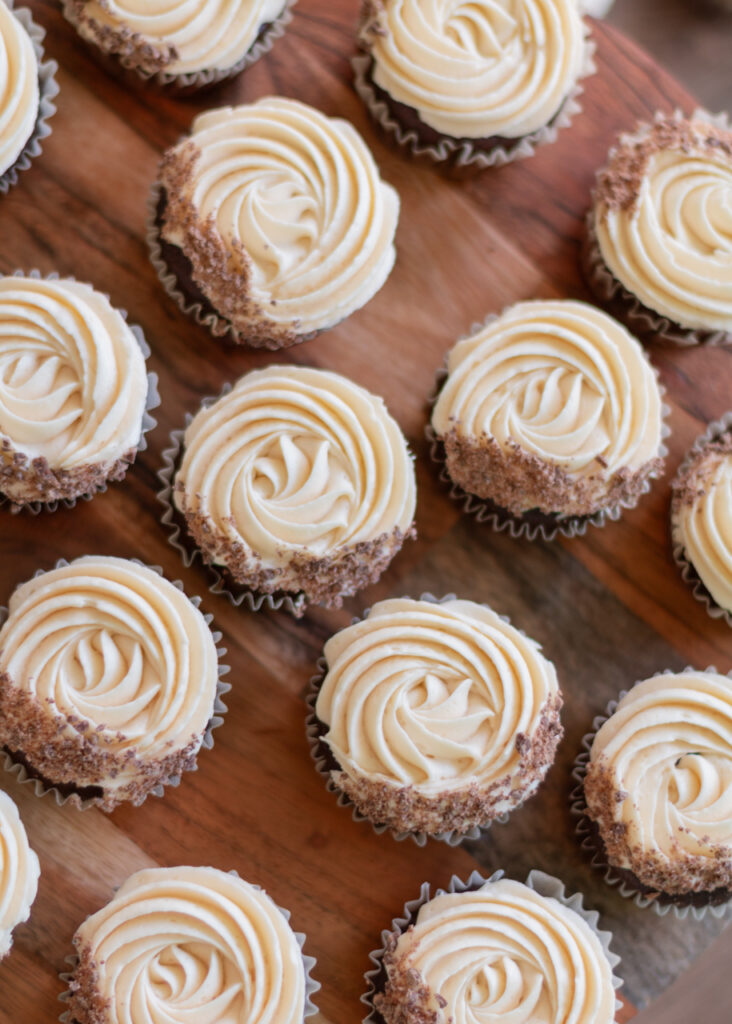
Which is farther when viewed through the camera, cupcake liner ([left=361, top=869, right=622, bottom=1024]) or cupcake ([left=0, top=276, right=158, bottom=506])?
cupcake liner ([left=361, top=869, right=622, bottom=1024])

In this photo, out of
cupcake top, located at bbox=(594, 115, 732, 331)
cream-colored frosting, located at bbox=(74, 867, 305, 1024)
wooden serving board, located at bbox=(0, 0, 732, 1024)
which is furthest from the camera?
cupcake top, located at bbox=(594, 115, 732, 331)

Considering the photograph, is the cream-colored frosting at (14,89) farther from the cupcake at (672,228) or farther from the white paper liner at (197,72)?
the cupcake at (672,228)

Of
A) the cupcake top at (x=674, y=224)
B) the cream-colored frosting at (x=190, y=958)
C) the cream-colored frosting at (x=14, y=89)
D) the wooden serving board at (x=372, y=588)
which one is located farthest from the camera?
the cupcake top at (x=674, y=224)

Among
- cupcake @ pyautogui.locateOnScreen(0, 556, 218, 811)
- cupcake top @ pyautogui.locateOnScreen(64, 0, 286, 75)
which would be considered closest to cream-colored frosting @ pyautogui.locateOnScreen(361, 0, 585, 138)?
cupcake top @ pyautogui.locateOnScreen(64, 0, 286, 75)

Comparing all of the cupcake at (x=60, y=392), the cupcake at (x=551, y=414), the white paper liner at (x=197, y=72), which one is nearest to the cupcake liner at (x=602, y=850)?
the cupcake at (x=551, y=414)

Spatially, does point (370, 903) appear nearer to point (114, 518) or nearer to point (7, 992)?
point (7, 992)

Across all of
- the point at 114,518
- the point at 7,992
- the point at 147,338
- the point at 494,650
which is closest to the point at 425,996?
the point at 494,650

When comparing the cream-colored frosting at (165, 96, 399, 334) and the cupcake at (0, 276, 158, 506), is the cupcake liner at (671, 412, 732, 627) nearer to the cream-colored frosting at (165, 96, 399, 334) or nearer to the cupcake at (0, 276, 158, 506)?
the cream-colored frosting at (165, 96, 399, 334)
